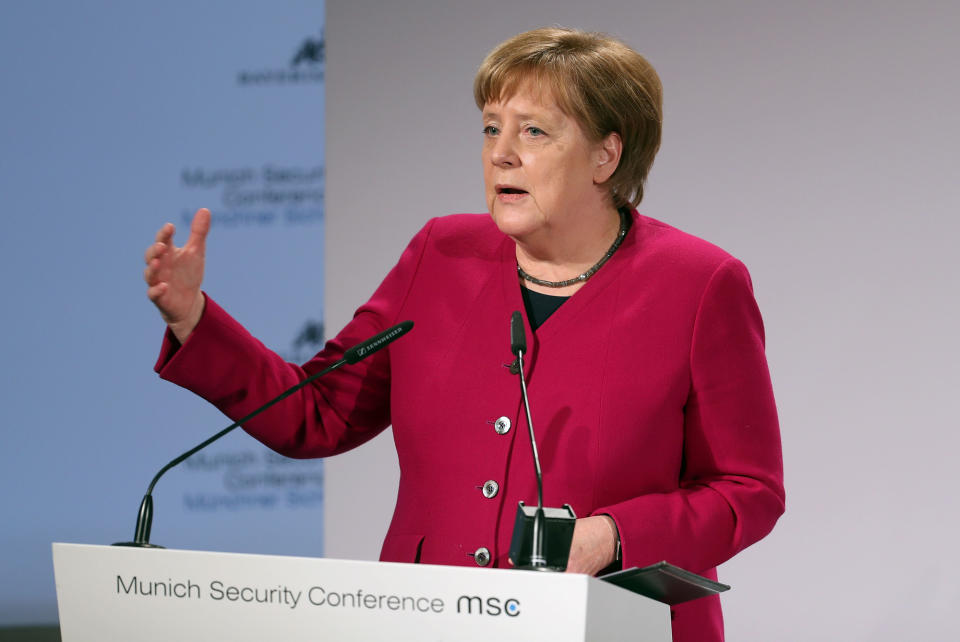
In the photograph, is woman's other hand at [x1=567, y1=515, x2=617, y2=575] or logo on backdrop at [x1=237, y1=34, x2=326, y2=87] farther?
logo on backdrop at [x1=237, y1=34, x2=326, y2=87]

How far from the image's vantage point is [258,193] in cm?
335

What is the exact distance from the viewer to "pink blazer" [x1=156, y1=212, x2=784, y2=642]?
5.64ft

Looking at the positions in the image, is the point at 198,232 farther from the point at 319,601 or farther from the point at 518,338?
the point at 319,601

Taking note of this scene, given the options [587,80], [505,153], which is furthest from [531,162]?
[587,80]

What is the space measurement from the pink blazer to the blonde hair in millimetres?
189

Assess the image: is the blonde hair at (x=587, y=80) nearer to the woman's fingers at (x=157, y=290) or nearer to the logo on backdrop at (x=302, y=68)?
the woman's fingers at (x=157, y=290)

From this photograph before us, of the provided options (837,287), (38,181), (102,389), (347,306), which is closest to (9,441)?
(102,389)

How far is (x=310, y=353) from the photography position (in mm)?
3357

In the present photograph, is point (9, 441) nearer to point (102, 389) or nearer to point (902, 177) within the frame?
point (102, 389)

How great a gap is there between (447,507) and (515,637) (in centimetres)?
65

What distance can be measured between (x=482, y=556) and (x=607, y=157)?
2.27 ft

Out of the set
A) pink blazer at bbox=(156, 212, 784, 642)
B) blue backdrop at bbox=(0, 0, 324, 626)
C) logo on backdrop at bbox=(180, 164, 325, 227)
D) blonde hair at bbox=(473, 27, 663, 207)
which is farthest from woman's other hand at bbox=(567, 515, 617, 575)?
logo on backdrop at bbox=(180, 164, 325, 227)

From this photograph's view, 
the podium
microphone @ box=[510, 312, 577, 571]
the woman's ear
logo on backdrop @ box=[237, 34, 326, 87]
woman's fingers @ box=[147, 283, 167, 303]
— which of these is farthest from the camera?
logo on backdrop @ box=[237, 34, 326, 87]

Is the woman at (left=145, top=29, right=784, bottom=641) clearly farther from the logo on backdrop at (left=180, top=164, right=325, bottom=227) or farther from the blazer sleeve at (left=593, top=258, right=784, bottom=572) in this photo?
the logo on backdrop at (left=180, top=164, right=325, bottom=227)
